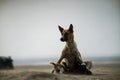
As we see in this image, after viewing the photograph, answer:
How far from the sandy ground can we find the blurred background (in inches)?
3.8

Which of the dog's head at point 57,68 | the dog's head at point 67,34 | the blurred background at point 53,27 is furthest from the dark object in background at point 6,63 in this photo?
the dog's head at point 67,34

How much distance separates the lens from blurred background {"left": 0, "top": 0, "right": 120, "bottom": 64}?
10.4ft

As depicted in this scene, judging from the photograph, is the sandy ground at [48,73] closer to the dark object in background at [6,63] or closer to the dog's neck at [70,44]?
the dark object in background at [6,63]

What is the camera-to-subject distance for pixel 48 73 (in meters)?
3.03

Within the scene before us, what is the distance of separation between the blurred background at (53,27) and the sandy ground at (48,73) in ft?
0.32

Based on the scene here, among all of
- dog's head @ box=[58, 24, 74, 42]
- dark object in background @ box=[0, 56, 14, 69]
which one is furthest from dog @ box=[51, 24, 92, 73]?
dark object in background @ box=[0, 56, 14, 69]

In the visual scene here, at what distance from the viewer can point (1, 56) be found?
10.6ft

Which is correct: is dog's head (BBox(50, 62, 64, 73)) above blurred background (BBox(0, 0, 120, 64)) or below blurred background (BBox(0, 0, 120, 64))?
below

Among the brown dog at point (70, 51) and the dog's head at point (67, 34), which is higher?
the dog's head at point (67, 34)

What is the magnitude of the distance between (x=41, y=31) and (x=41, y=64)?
0.39 metres

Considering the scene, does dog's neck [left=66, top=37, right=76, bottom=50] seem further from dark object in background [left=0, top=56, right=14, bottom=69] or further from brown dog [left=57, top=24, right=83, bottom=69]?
dark object in background [left=0, top=56, right=14, bottom=69]

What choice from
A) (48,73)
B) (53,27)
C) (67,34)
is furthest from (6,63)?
(67,34)

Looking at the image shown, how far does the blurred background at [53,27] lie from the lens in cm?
316

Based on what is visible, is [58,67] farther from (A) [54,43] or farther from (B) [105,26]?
(B) [105,26]
